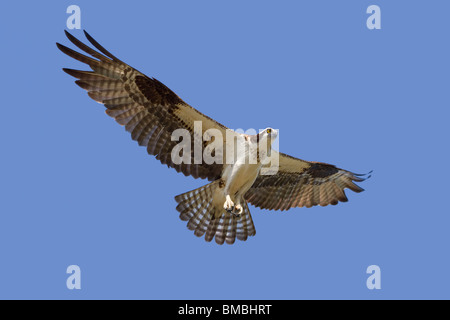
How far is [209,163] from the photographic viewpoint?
575 inches

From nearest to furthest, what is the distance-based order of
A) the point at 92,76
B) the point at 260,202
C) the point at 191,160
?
the point at 92,76
the point at 191,160
the point at 260,202

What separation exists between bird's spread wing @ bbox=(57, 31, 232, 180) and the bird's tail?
2.71 ft

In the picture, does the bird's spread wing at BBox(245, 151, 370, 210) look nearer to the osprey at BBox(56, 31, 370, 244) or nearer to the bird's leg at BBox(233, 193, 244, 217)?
the osprey at BBox(56, 31, 370, 244)

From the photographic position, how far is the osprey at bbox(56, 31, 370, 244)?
1355 cm

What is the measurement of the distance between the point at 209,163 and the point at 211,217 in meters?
1.01

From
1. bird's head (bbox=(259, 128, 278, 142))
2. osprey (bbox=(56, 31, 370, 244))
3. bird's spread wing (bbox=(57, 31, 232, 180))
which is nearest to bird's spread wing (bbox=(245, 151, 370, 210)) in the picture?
osprey (bbox=(56, 31, 370, 244))

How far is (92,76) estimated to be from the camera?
13.5 metres

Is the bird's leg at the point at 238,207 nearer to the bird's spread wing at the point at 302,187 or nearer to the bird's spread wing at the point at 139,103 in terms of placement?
the bird's spread wing at the point at 302,187

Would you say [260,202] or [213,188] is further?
[260,202]

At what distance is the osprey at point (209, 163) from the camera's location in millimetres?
13555

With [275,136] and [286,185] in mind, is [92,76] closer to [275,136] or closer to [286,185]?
[275,136]

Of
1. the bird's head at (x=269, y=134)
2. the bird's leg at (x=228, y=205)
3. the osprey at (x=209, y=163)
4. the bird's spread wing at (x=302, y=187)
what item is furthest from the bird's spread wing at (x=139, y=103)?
the bird's spread wing at (x=302, y=187)

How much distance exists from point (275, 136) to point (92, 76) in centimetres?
324
